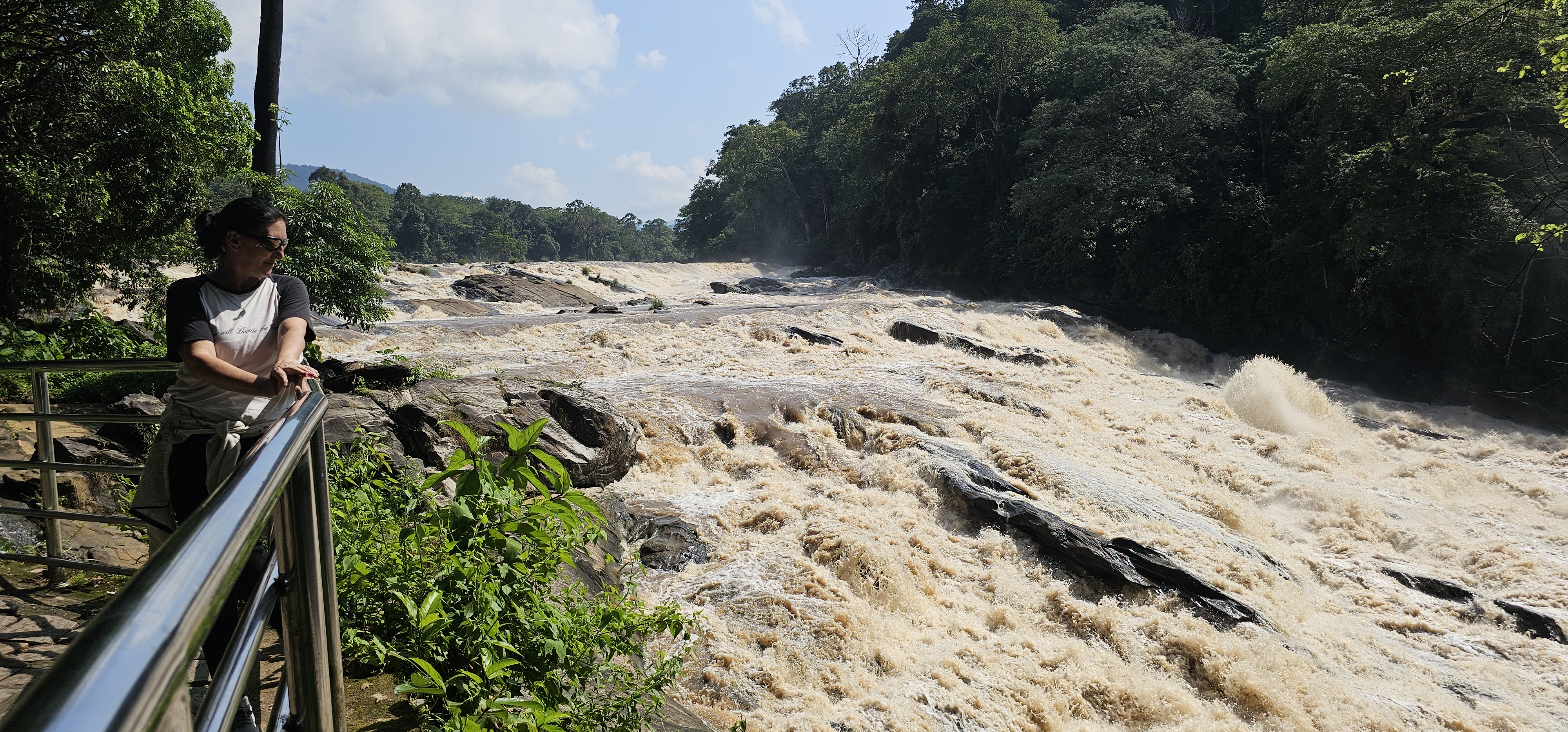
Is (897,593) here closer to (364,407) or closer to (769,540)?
(769,540)

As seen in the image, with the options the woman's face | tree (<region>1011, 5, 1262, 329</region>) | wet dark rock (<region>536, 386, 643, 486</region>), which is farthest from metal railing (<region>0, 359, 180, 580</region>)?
tree (<region>1011, 5, 1262, 329</region>)

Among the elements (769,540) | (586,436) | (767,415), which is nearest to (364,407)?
(586,436)

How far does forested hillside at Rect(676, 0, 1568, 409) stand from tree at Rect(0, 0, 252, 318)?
12.6 m

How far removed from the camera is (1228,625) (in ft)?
23.7

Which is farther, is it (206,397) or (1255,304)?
(1255,304)

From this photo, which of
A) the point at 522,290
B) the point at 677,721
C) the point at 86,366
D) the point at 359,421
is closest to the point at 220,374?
the point at 86,366

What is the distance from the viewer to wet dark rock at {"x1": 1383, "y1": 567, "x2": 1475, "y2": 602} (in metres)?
8.36

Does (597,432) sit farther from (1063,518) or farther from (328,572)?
(328,572)

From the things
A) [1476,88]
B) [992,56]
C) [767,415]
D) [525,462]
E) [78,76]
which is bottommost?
[767,415]

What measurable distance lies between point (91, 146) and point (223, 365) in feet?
29.4

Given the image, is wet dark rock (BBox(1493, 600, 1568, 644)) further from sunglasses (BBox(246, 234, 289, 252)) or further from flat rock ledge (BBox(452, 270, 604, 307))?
flat rock ledge (BBox(452, 270, 604, 307))

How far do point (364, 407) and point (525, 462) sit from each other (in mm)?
5572

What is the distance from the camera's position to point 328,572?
4.61ft

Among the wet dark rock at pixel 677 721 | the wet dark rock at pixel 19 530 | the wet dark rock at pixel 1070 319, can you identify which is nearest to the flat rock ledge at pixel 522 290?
the wet dark rock at pixel 1070 319
